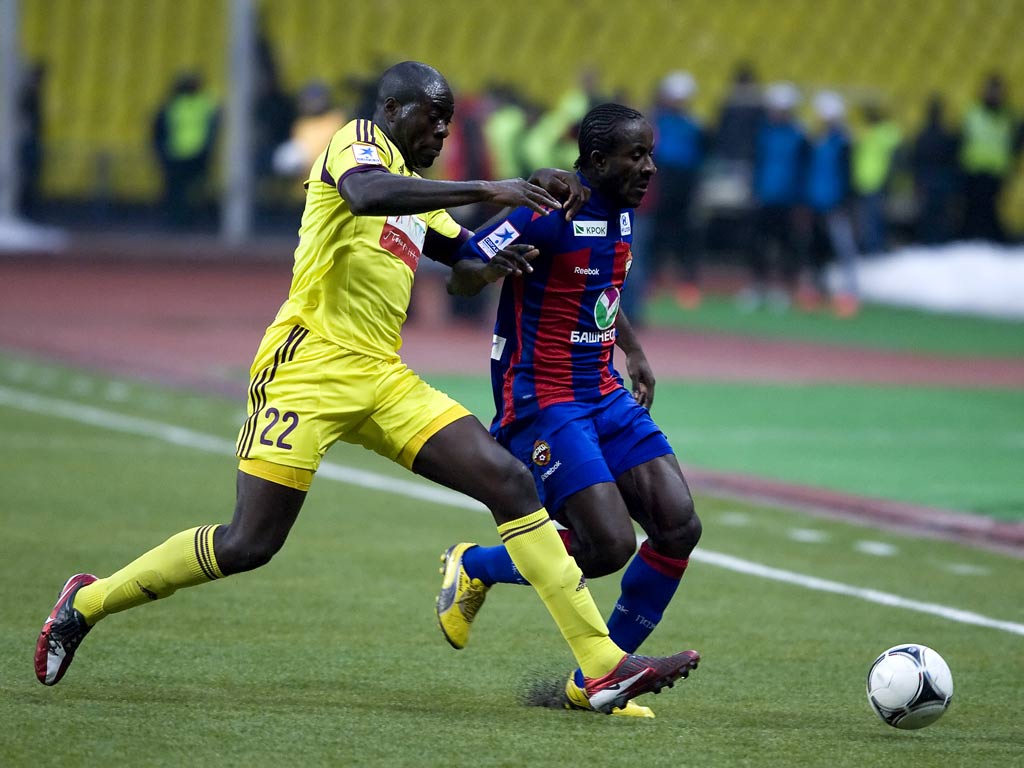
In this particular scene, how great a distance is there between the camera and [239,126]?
29656mm

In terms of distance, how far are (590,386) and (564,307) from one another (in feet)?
0.93

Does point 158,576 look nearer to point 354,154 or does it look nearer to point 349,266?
point 349,266

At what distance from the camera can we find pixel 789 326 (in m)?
21.8

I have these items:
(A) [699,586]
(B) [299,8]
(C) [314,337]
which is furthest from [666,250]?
(C) [314,337]

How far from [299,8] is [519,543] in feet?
92.6

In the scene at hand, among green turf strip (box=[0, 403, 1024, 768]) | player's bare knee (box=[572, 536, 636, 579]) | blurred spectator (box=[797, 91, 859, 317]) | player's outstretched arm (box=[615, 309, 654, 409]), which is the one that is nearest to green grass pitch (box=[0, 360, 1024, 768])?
green turf strip (box=[0, 403, 1024, 768])

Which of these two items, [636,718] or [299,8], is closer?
[636,718]

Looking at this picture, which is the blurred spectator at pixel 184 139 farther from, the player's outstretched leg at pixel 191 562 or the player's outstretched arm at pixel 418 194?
the player's outstretched arm at pixel 418 194

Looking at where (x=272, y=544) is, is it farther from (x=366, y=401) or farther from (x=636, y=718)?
(x=636, y=718)

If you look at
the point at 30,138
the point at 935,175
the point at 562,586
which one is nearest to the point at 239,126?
the point at 30,138

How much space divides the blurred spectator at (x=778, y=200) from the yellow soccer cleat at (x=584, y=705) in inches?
718

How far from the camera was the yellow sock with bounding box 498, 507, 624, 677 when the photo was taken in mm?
5926

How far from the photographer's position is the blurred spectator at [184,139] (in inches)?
1139

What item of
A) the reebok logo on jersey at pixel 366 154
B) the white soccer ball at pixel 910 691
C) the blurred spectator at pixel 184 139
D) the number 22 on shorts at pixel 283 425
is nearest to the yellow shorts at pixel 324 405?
the number 22 on shorts at pixel 283 425
